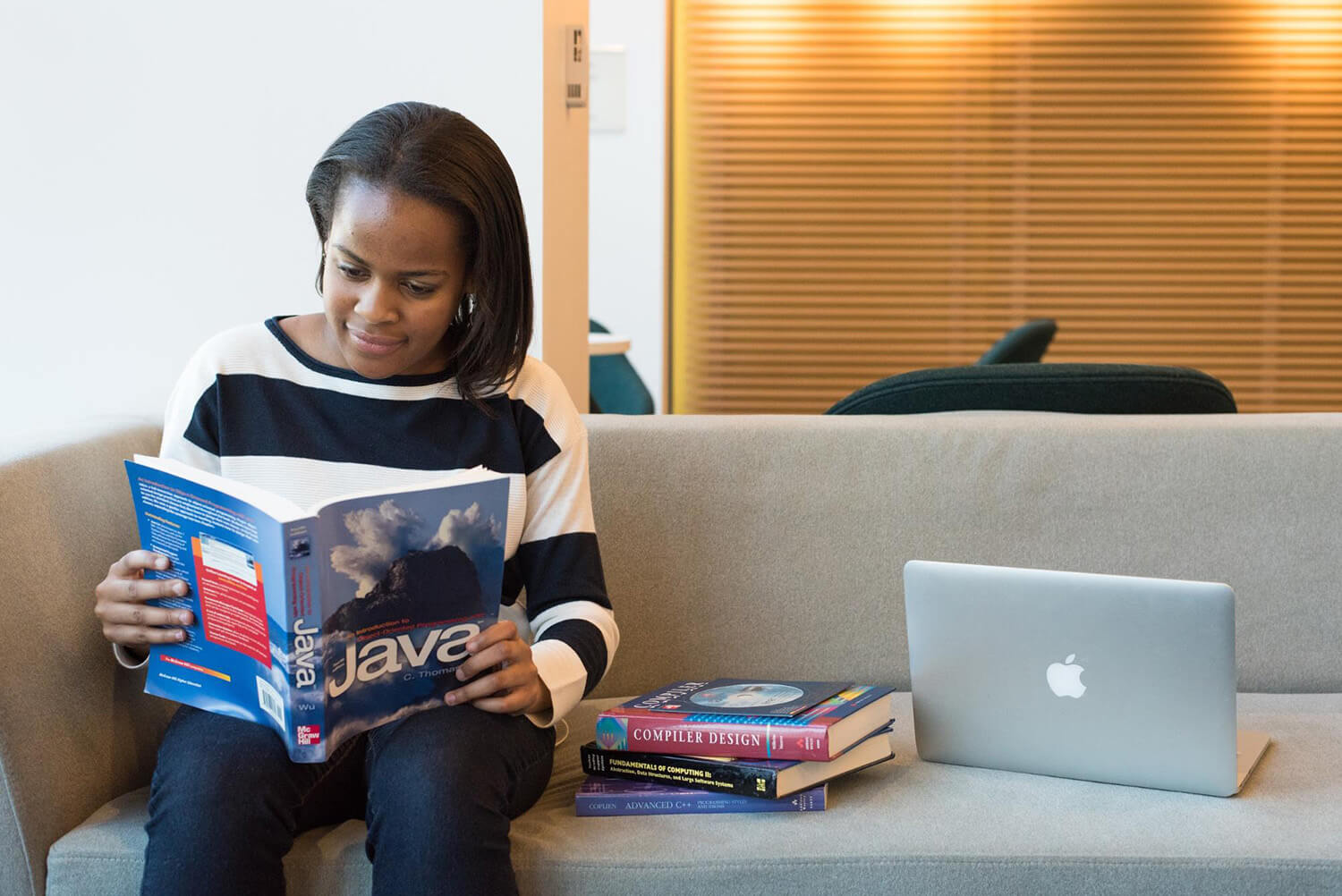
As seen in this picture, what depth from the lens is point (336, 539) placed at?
1091mm

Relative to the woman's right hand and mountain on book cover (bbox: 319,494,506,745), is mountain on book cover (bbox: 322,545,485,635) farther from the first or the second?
the woman's right hand

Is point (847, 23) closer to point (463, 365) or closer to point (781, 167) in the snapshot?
point (781, 167)

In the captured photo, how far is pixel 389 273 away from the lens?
134 cm

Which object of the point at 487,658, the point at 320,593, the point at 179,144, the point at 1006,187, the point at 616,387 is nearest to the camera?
the point at 320,593

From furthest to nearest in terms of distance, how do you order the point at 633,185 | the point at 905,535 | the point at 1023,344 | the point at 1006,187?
the point at 1006,187 < the point at 633,185 < the point at 1023,344 < the point at 905,535

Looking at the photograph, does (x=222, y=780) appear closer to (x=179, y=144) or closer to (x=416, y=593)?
(x=416, y=593)

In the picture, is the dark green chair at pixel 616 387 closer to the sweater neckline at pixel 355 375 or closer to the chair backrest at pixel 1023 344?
the chair backrest at pixel 1023 344

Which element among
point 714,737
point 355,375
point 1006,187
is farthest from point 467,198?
point 1006,187

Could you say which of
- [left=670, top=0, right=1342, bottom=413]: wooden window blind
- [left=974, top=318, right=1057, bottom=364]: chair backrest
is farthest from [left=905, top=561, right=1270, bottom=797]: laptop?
[left=670, top=0, right=1342, bottom=413]: wooden window blind

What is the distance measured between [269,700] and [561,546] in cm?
38

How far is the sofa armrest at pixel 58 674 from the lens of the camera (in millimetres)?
1253

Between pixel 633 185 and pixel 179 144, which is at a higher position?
pixel 633 185

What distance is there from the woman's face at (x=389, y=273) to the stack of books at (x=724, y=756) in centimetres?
46

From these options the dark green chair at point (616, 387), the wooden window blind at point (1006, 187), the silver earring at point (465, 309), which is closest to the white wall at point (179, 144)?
the silver earring at point (465, 309)
